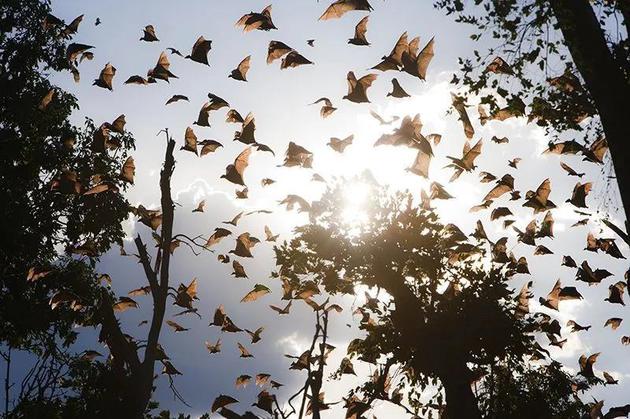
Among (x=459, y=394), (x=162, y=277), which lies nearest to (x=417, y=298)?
(x=459, y=394)

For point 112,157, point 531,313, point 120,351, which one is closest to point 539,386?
point 531,313

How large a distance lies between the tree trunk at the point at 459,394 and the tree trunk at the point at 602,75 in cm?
1299

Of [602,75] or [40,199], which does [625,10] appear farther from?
[40,199]

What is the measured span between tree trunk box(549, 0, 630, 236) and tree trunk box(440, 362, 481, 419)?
13.0 metres

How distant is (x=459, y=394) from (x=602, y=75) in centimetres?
1387

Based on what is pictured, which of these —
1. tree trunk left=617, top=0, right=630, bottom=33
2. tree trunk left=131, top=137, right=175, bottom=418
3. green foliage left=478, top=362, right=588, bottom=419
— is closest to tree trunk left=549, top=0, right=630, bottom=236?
tree trunk left=617, top=0, right=630, bottom=33

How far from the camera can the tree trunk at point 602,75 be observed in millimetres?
6465

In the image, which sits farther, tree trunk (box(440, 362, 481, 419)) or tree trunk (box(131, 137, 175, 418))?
tree trunk (box(440, 362, 481, 419))

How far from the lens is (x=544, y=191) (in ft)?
33.1

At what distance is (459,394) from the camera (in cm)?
1716

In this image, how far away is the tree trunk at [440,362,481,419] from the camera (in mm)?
16938

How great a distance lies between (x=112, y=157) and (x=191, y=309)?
36.2 ft

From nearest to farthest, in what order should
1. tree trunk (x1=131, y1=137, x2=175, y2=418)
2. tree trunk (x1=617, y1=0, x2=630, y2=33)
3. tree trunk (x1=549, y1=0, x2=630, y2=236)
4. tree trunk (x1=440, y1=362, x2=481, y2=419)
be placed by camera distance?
tree trunk (x1=131, y1=137, x2=175, y2=418) < tree trunk (x1=549, y1=0, x2=630, y2=236) < tree trunk (x1=617, y1=0, x2=630, y2=33) < tree trunk (x1=440, y1=362, x2=481, y2=419)

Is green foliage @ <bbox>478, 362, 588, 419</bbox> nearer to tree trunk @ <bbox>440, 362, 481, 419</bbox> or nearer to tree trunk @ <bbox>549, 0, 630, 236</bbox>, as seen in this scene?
tree trunk @ <bbox>440, 362, 481, 419</bbox>
